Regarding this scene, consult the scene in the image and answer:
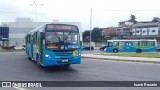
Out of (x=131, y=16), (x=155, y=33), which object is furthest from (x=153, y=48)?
(x=131, y=16)

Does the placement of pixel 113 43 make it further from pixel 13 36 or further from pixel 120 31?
pixel 120 31

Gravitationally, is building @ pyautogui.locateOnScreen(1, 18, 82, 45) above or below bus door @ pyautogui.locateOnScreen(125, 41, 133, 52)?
above

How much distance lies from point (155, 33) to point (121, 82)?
100582mm

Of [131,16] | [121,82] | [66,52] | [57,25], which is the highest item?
[131,16]

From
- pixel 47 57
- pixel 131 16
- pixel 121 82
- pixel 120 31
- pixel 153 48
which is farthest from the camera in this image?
pixel 131 16

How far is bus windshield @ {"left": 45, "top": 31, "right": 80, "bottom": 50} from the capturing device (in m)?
17.9

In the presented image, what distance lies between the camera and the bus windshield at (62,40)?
17.9 metres

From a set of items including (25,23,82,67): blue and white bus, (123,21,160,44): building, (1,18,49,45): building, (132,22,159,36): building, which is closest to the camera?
(25,23,82,67): blue and white bus

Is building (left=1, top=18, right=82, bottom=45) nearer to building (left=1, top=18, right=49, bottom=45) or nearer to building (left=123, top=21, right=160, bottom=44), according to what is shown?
building (left=1, top=18, right=49, bottom=45)

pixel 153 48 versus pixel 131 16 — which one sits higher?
pixel 131 16

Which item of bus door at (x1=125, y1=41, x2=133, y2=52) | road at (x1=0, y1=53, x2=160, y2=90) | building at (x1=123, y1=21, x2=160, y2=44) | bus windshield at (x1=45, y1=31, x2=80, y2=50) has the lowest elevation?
road at (x1=0, y1=53, x2=160, y2=90)

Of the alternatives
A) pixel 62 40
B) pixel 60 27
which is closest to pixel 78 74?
pixel 62 40

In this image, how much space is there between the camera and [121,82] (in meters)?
13.0

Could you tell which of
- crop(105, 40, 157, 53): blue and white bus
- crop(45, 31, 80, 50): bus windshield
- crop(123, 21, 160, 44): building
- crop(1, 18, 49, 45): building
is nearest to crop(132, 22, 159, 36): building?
crop(123, 21, 160, 44): building
